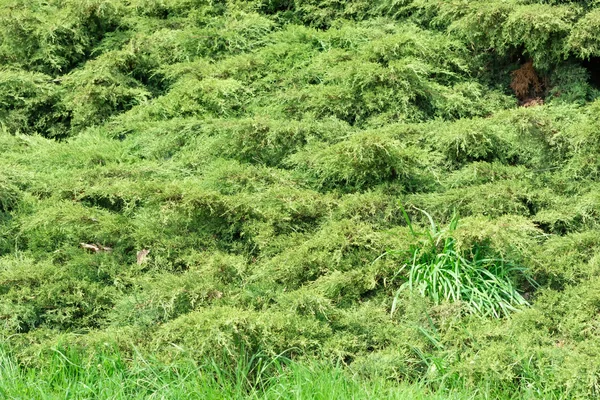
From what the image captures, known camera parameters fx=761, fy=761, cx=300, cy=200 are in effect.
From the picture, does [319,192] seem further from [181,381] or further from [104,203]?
[181,381]

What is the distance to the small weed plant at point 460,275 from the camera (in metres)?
3.92

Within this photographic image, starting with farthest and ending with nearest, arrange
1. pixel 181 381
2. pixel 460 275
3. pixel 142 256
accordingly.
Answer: pixel 142 256 → pixel 460 275 → pixel 181 381

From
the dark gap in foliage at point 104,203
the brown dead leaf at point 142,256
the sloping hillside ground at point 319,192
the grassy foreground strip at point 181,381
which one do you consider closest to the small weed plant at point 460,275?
the sloping hillside ground at point 319,192

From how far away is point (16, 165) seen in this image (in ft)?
17.3

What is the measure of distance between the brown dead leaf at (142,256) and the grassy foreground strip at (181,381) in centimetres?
84

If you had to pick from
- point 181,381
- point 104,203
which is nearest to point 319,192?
point 104,203

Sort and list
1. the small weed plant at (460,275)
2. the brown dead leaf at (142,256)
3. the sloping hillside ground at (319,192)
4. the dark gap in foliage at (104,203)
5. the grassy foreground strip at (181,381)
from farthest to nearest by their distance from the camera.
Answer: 1. the dark gap in foliage at (104,203)
2. the brown dead leaf at (142,256)
3. the small weed plant at (460,275)
4. the sloping hillside ground at (319,192)
5. the grassy foreground strip at (181,381)

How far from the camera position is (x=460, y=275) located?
399 cm

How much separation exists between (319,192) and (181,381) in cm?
184

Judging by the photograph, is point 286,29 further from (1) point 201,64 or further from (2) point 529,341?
(2) point 529,341

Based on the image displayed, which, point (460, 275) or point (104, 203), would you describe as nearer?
point (460, 275)

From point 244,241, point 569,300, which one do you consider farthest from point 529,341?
point 244,241

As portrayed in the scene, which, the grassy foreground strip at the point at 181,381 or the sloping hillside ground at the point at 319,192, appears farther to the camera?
the sloping hillside ground at the point at 319,192

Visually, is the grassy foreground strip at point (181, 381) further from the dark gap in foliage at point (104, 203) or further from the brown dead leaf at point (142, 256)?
the dark gap in foliage at point (104, 203)
